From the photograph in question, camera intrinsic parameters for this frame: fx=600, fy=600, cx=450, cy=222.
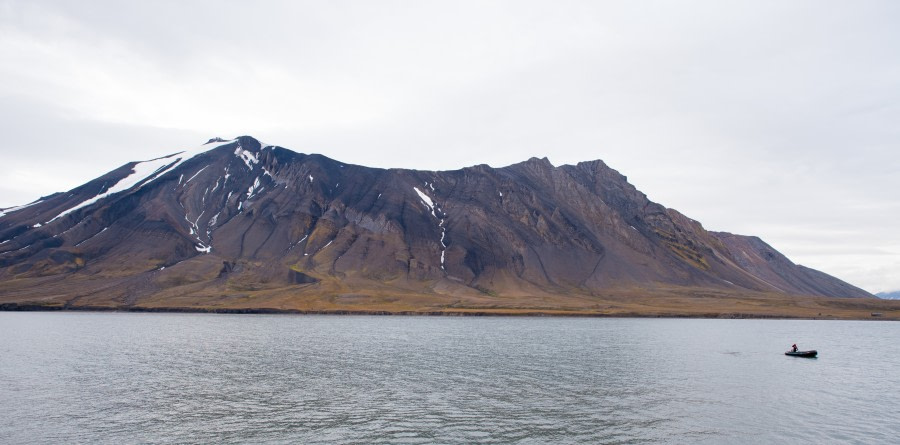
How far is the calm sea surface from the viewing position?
42.6m

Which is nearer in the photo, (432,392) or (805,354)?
(432,392)

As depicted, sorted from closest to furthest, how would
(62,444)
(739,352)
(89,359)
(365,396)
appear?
1. (62,444)
2. (365,396)
3. (89,359)
4. (739,352)

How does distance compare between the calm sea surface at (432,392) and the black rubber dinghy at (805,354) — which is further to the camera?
the black rubber dinghy at (805,354)

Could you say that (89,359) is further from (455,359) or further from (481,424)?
(481,424)

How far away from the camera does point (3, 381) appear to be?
58500mm

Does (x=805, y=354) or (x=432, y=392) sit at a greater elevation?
(x=805, y=354)

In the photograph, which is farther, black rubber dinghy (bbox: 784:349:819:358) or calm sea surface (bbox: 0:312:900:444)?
black rubber dinghy (bbox: 784:349:819:358)

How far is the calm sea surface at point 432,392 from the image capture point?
140 ft

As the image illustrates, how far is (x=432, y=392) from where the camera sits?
56.8m

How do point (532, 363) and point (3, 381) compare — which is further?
point (532, 363)

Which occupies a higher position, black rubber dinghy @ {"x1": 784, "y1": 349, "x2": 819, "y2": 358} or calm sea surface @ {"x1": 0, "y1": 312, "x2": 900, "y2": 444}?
black rubber dinghy @ {"x1": 784, "y1": 349, "x2": 819, "y2": 358}

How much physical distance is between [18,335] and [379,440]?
99.1m

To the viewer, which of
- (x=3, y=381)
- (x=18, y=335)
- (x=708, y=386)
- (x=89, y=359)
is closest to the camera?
(x=3, y=381)

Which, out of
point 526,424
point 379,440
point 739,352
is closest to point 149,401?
point 379,440
